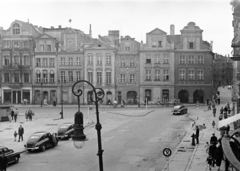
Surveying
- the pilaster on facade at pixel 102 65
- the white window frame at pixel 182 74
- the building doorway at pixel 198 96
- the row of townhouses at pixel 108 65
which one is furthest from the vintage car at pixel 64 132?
the building doorway at pixel 198 96

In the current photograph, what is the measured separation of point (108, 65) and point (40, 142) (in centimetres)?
4499

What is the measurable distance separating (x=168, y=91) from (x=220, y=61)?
7999 cm

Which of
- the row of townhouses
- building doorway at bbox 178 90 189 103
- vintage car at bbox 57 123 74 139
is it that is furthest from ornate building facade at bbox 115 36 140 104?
vintage car at bbox 57 123 74 139

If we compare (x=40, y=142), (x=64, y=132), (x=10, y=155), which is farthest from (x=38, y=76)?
(x=10, y=155)

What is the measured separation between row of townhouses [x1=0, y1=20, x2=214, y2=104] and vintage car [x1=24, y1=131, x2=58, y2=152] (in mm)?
37909

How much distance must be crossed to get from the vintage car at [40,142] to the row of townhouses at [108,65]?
3791cm

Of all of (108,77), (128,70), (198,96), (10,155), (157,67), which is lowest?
(10,155)

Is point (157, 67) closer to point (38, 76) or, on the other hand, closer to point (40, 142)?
point (38, 76)

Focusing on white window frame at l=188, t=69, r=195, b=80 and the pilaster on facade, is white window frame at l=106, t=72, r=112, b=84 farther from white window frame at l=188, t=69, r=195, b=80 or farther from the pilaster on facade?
white window frame at l=188, t=69, r=195, b=80

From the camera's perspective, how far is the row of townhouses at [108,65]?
66.1 m

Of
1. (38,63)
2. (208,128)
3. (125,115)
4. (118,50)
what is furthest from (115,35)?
(208,128)

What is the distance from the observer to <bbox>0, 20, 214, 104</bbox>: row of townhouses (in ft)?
217

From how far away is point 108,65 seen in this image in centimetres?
6825

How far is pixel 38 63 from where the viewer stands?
70500mm
